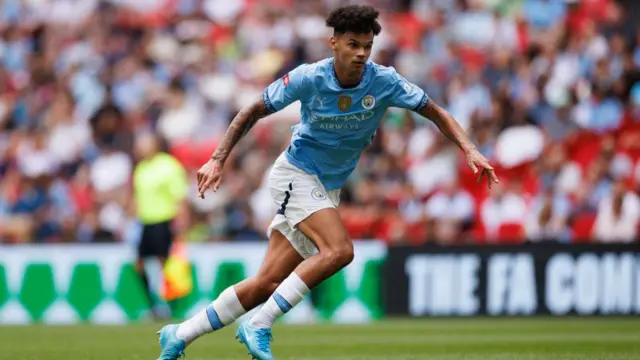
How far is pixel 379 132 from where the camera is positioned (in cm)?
1844

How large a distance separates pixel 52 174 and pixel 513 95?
6.90 m

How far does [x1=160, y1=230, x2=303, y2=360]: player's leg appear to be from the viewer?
26.6 ft

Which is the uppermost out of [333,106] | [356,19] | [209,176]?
[356,19]

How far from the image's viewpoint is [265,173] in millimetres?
18047

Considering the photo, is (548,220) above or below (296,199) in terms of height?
below

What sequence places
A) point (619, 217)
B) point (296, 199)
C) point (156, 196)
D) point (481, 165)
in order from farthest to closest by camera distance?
1. point (619, 217)
2. point (156, 196)
3. point (296, 199)
4. point (481, 165)

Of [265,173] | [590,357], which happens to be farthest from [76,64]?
[590,357]

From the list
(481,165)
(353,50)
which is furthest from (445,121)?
(353,50)

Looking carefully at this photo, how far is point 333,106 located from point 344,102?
76 mm

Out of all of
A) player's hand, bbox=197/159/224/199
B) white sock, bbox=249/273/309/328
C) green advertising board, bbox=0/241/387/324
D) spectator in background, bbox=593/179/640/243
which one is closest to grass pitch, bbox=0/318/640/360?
green advertising board, bbox=0/241/387/324

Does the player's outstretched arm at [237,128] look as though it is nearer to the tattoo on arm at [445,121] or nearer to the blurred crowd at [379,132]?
the tattoo on arm at [445,121]

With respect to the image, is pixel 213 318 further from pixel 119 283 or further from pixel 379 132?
pixel 379 132

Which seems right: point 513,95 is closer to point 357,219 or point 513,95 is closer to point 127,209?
point 357,219

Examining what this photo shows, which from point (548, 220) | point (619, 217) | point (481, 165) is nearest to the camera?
point (481, 165)
